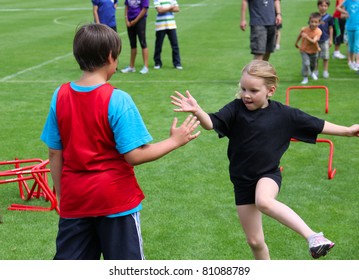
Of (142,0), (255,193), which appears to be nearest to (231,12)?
(142,0)

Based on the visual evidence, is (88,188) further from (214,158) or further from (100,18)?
(100,18)

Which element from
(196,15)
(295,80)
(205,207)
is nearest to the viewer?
(205,207)

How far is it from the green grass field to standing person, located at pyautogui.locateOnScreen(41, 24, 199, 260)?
6.01ft

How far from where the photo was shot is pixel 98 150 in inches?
154

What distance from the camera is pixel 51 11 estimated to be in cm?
3494

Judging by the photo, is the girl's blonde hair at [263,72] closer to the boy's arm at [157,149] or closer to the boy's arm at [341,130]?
the boy's arm at [341,130]

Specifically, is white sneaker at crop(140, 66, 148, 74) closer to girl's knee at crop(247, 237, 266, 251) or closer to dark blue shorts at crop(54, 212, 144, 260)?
girl's knee at crop(247, 237, 266, 251)

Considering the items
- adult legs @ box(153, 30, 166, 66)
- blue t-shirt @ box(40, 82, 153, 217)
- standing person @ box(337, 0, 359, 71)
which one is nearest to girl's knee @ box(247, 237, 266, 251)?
blue t-shirt @ box(40, 82, 153, 217)

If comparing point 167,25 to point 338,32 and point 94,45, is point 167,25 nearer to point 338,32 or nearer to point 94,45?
point 338,32

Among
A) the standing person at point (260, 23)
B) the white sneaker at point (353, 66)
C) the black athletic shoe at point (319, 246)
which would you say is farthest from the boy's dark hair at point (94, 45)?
the white sneaker at point (353, 66)

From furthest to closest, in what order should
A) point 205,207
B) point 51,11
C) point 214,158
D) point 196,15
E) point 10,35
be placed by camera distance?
point 51,11 < point 196,15 < point 10,35 < point 214,158 < point 205,207

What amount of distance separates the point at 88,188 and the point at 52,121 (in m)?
0.46

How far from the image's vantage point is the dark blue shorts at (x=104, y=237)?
4.00 metres

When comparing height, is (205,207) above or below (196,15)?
above
